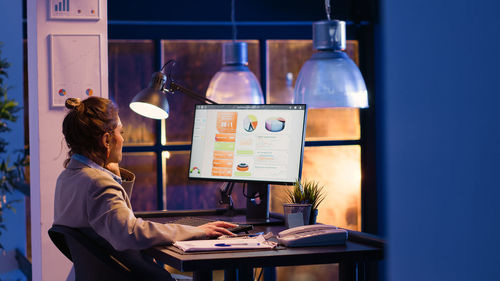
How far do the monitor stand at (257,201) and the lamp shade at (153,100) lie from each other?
0.52m

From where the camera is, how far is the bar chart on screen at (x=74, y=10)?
10.5ft

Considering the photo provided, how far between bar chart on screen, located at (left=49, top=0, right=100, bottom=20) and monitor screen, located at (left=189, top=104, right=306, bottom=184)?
846 millimetres

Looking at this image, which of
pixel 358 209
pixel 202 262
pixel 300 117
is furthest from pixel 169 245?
pixel 358 209

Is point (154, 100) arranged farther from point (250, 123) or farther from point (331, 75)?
point (331, 75)

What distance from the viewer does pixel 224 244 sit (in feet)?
6.64

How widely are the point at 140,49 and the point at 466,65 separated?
3952 mm

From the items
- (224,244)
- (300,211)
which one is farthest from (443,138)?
(300,211)

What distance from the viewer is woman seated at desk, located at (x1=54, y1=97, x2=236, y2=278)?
1.98 metres

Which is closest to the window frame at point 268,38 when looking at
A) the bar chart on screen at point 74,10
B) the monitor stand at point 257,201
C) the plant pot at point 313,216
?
the bar chart on screen at point 74,10

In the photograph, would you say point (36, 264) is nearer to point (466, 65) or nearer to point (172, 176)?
point (172, 176)

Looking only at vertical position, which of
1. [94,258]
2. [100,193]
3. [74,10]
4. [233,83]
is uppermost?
[74,10]

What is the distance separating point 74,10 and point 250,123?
1189 millimetres

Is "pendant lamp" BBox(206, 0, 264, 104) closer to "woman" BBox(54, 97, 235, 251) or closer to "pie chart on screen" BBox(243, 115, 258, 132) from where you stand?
"pie chart on screen" BBox(243, 115, 258, 132)

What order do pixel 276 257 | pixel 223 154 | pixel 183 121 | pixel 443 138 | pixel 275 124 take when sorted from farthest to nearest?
pixel 183 121
pixel 223 154
pixel 275 124
pixel 276 257
pixel 443 138
